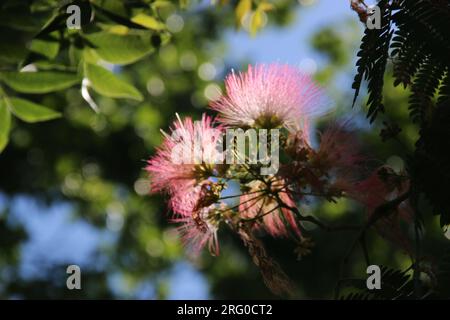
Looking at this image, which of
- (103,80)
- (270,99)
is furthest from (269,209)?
(103,80)

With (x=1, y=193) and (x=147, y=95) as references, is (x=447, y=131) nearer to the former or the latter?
(x=147, y=95)

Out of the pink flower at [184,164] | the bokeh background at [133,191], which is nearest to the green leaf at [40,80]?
the pink flower at [184,164]

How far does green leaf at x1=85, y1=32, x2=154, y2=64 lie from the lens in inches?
86.1

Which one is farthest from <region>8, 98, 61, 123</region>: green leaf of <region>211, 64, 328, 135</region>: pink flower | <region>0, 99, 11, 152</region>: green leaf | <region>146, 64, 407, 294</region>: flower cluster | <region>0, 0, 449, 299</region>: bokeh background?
<region>0, 0, 449, 299</region>: bokeh background

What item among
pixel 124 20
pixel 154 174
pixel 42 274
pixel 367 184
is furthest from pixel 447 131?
pixel 42 274

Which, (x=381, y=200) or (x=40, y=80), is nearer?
(x=381, y=200)

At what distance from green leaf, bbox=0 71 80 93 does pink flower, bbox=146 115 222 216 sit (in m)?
0.54

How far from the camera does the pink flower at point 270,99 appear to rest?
1.69 m

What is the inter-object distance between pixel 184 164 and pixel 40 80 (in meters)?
0.69

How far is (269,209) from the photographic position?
1.75m

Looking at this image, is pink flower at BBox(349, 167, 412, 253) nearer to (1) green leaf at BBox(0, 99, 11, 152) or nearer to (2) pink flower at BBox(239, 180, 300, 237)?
(2) pink flower at BBox(239, 180, 300, 237)

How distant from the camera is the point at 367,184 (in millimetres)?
1748

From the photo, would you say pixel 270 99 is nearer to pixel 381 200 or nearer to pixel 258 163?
pixel 258 163

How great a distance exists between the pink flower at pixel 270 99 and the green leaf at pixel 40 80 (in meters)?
0.65
